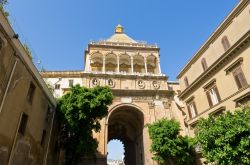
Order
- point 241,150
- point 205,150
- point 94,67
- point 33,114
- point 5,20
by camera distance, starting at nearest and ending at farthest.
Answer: point 241,150 < point 5,20 < point 205,150 < point 33,114 < point 94,67

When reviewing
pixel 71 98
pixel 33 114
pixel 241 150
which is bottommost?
pixel 241 150

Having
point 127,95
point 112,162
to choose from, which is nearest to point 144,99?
point 127,95

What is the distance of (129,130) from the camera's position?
3428 centimetres

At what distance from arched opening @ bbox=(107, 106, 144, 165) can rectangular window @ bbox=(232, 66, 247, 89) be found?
47.4 ft

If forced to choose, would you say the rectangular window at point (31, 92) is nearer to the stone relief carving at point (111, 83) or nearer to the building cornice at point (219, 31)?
the stone relief carving at point (111, 83)

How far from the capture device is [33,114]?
15375 millimetres

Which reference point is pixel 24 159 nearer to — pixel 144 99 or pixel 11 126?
pixel 11 126

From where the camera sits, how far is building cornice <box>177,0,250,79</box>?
17017 millimetres

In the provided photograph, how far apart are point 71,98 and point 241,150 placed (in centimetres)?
1345

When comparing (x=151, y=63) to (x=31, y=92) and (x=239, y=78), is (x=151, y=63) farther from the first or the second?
(x=31, y=92)

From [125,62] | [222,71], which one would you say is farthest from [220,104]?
[125,62]

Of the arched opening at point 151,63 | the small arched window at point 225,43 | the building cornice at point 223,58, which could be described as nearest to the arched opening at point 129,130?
the arched opening at point 151,63

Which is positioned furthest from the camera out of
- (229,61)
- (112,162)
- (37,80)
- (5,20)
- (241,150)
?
(112,162)

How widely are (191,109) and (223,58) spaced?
7387 millimetres
